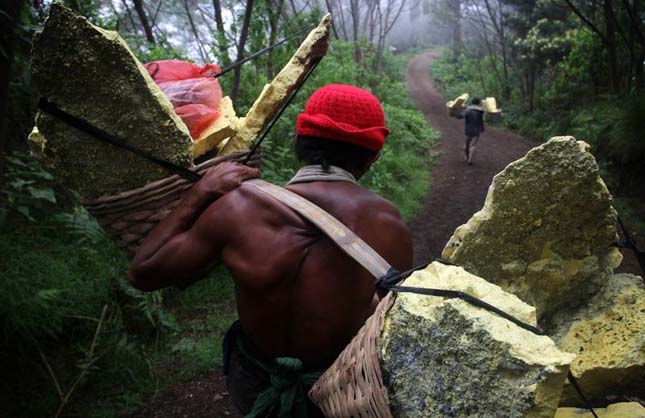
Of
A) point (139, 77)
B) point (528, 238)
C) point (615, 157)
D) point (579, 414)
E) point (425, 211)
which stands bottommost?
point (425, 211)

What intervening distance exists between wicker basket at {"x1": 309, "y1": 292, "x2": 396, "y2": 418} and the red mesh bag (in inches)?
33.9

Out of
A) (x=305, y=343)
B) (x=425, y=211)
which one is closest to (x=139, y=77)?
(x=305, y=343)

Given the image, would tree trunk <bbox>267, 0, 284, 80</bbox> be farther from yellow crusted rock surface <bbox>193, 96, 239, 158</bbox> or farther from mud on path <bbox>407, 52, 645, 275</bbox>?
yellow crusted rock surface <bbox>193, 96, 239, 158</bbox>

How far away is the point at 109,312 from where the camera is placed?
3.36m

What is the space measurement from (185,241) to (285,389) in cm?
55

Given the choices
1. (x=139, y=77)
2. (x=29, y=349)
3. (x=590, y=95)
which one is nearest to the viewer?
(x=139, y=77)

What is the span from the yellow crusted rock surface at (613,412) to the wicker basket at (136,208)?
4.43 feet

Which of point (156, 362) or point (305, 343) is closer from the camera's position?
point (305, 343)

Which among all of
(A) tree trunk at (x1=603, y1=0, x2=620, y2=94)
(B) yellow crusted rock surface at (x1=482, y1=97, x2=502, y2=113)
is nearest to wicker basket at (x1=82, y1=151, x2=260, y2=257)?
(A) tree trunk at (x1=603, y1=0, x2=620, y2=94)

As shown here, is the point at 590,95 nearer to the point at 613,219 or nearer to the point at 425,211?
the point at 425,211

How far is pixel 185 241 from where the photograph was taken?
4.23 ft

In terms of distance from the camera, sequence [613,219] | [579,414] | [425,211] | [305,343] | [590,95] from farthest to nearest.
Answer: [590,95], [425,211], [613,219], [579,414], [305,343]

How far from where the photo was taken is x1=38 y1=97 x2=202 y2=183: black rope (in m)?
1.23

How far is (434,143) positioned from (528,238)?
33.1ft
